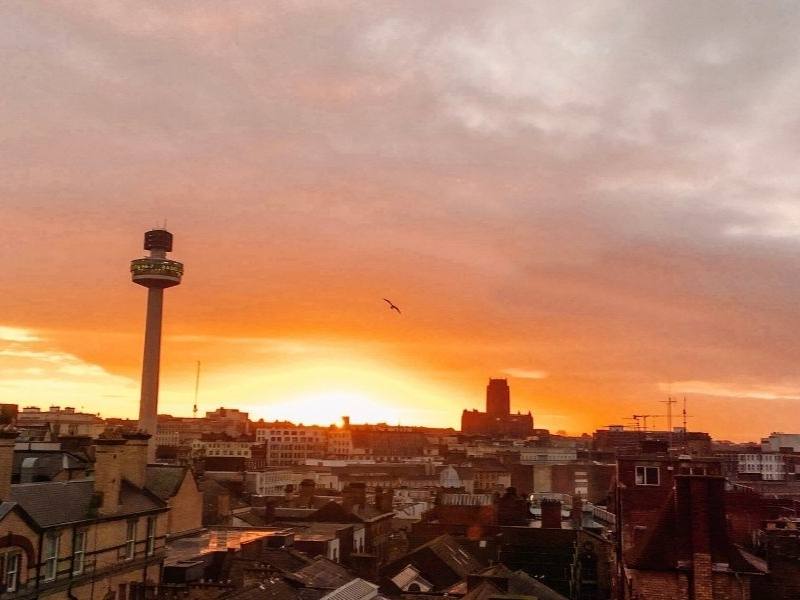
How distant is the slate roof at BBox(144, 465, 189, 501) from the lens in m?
61.0

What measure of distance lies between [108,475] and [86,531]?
372cm

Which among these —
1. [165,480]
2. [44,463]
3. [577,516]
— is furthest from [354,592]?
[577,516]

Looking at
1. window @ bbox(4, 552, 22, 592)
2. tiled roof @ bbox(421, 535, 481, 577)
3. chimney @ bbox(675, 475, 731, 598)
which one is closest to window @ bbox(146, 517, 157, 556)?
window @ bbox(4, 552, 22, 592)

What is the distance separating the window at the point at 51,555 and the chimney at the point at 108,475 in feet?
13.1

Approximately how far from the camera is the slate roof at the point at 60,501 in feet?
123

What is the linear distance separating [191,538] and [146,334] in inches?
4590

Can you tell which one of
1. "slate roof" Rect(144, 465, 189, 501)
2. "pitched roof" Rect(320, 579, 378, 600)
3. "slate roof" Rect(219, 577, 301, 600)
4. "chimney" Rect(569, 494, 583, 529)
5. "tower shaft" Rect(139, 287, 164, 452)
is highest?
"tower shaft" Rect(139, 287, 164, 452)

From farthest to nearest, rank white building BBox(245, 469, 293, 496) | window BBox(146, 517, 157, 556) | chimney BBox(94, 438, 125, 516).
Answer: white building BBox(245, 469, 293, 496) < window BBox(146, 517, 157, 556) < chimney BBox(94, 438, 125, 516)

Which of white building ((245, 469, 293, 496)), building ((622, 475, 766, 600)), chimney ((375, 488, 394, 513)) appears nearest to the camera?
building ((622, 475, 766, 600))

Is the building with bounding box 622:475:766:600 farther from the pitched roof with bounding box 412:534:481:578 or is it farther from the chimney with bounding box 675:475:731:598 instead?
the pitched roof with bounding box 412:534:481:578

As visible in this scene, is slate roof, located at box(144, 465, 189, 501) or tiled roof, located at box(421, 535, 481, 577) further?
slate roof, located at box(144, 465, 189, 501)

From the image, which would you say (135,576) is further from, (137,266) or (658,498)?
(137,266)

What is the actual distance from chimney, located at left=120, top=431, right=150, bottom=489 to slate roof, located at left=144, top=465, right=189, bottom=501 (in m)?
12.6

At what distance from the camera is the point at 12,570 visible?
3491 cm
